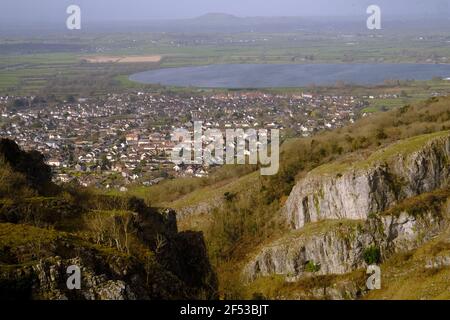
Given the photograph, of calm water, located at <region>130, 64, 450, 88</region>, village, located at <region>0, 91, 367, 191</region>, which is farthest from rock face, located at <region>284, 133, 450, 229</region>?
calm water, located at <region>130, 64, 450, 88</region>

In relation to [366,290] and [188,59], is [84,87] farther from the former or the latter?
[366,290]

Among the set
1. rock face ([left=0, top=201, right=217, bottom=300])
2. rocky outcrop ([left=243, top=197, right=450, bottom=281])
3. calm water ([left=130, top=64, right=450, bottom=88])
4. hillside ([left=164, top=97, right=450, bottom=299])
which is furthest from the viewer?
calm water ([left=130, top=64, right=450, bottom=88])

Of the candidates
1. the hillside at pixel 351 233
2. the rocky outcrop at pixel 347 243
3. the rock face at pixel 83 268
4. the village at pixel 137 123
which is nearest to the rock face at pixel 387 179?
the hillside at pixel 351 233

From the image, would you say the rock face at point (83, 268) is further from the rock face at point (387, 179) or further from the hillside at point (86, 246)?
the rock face at point (387, 179)

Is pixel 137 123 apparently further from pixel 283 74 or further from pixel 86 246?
pixel 86 246

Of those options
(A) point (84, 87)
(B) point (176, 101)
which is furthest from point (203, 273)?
(A) point (84, 87)

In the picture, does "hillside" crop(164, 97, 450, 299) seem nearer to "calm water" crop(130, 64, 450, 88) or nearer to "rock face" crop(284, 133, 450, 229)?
"rock face" crop(284, 133, 450, 229)

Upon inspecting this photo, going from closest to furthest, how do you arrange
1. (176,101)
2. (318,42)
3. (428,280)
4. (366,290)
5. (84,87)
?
(428,280) → (366,290) → (176,101) → (84,87) → (318,42)
